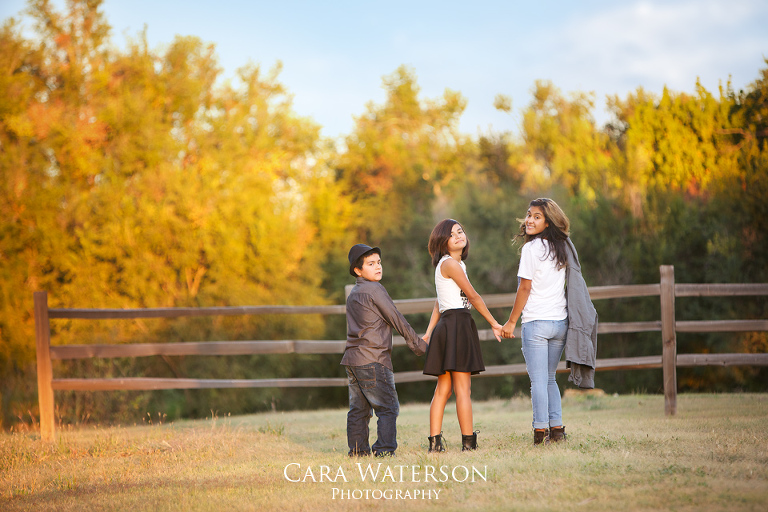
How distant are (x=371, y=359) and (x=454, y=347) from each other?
0.64m

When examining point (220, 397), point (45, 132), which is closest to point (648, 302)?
point (220, 397)

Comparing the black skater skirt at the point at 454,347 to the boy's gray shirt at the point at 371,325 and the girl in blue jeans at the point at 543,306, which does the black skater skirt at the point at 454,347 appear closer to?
the boy's gray shirt at the point at 371,325

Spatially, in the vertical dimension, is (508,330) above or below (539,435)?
above

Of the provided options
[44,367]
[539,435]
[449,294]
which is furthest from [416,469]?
[44,367]

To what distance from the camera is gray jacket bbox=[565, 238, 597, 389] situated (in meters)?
4.87

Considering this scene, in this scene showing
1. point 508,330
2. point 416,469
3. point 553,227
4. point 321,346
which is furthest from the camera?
point 321,346

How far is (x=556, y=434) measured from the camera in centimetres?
505

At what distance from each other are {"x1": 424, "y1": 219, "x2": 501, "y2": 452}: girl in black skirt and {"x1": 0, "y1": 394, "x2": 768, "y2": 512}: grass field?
312 mm

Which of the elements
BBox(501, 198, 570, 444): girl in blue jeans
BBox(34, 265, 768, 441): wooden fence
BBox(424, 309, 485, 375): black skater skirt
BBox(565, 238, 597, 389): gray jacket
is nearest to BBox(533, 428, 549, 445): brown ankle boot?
BBox(501, 198, 570, 444): girl in blue jeans

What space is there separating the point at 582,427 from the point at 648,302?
11742 mm

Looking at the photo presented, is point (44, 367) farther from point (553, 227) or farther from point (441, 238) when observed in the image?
point (553, 227)

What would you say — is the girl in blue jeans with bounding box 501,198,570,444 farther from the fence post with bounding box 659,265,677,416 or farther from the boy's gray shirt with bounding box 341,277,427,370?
the fence post with bounding box 659,265,677,416

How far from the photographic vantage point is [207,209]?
20875mm

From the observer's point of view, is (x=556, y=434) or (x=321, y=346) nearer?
(x=556, y=434)
